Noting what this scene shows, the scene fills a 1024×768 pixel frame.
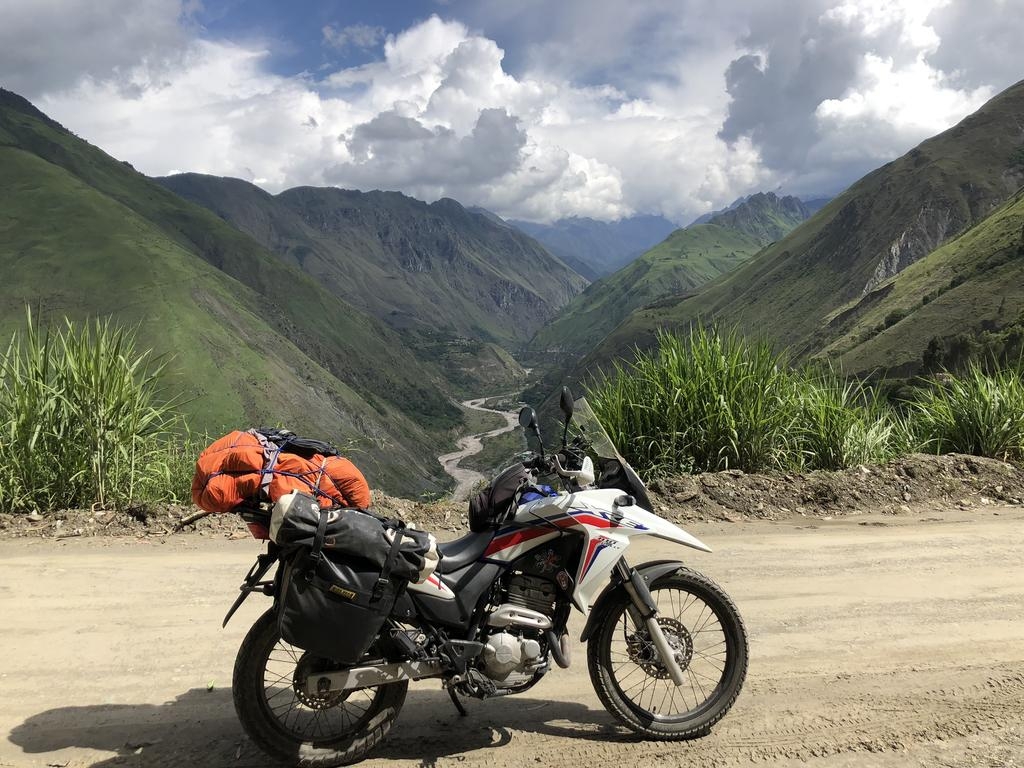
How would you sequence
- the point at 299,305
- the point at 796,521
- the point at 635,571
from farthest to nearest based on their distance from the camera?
the point at 299,305
the point at 796,521
the point at 635,571

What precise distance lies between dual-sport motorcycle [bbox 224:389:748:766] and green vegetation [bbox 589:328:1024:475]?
13.7 feet

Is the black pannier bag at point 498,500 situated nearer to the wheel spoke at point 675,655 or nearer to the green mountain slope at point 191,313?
the wheel spoke at point 675,655

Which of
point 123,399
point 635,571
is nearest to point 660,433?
point 635,571

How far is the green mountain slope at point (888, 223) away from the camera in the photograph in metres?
134

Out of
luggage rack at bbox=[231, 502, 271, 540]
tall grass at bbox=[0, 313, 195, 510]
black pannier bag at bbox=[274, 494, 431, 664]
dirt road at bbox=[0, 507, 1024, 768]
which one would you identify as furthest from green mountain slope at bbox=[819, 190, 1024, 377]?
luggage rack at bbox=[231, 502, 271, 540]

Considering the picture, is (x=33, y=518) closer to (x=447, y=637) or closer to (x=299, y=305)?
(x=447, y=637)

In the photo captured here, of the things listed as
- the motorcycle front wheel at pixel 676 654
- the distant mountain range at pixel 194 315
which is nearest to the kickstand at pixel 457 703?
the motorcycle front wheel at pixel 676 654

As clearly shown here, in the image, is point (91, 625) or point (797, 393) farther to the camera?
point (797, 393)

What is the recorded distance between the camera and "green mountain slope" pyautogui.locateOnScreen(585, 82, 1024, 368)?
13412 centimetres

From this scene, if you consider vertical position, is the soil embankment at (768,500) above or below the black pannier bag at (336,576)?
below

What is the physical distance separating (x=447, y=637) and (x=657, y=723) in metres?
1.25

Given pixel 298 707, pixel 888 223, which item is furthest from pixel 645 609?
pixel 888 223

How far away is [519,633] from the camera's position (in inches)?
134

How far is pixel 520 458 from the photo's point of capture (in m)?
3.55
